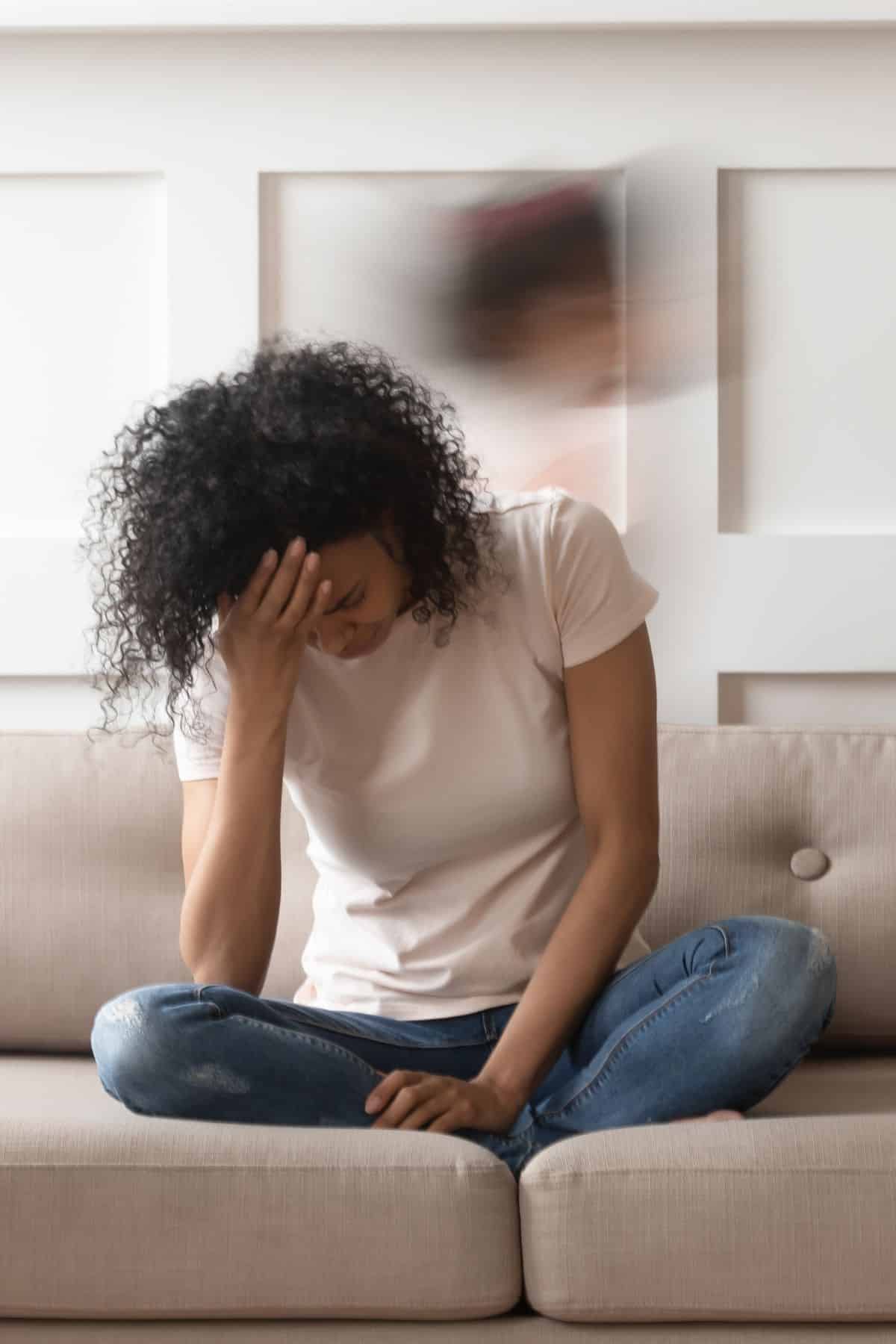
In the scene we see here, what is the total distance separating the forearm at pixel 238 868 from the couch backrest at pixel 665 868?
30cm

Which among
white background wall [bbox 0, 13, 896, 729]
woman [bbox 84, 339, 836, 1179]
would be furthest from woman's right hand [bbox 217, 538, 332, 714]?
white background wall [bbox 0, 13, 896, 729]

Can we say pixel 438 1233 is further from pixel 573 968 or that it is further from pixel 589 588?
pixel 589 588

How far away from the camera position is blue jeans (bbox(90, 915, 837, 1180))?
1294mm

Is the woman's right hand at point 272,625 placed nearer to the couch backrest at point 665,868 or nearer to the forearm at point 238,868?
the forearm at point 238,868

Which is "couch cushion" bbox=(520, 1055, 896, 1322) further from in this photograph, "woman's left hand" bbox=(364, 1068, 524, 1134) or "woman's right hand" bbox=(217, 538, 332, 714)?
"woman's right hand" bbox=(217, 538, 332, 714)

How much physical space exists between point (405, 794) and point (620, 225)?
962mm

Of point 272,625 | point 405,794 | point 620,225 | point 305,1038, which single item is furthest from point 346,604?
point 620,225

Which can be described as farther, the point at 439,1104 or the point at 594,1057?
the point at 594,1057

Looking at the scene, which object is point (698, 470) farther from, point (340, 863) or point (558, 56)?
point (340, 863)

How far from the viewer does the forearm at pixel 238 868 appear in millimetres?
1478

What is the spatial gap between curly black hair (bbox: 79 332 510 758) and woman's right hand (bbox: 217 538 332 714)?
0.02 m

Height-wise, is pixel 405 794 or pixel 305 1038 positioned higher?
pixel 405 794

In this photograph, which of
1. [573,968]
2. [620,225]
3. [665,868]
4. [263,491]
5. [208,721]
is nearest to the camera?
[263,491]

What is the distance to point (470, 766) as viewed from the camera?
1481 mm
